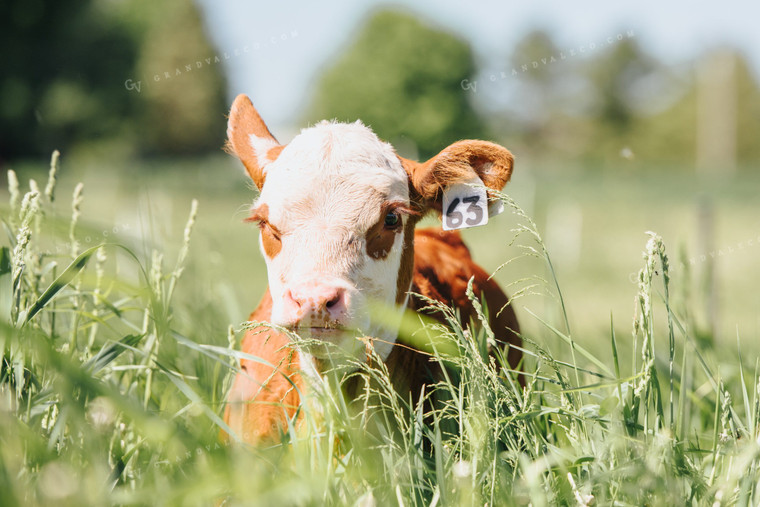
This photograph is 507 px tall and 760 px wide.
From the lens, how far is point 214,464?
1.84 meters

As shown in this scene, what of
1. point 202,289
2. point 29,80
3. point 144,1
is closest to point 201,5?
Answer: point 144,1

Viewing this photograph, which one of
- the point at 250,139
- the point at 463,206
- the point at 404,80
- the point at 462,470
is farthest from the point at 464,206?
the point at 404,80

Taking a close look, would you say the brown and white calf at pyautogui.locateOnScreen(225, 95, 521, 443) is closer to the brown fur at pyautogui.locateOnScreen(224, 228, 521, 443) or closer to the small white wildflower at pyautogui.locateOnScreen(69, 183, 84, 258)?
the brown fur at pyautogui.locateOnScreen(224, 228, 521, 443)

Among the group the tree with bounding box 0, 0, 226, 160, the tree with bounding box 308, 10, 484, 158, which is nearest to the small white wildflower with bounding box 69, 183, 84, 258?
the tree with bounding box 0, 0, 226, 160

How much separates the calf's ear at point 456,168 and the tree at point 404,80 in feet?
146

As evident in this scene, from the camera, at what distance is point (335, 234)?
263 centimetres

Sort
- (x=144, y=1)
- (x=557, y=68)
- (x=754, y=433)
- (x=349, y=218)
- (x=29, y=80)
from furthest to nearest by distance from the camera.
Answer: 1. (x=557, y=68)
2. (x=144, y=1)
3. (x=29, y=80)
4. (x=349, y=218)
5. (x=754, y=433)

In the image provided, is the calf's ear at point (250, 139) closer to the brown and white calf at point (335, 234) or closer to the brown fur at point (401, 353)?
the brown and white calf at point (335, 234)

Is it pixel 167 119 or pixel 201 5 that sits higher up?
pixel 201 5

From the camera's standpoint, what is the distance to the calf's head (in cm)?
249

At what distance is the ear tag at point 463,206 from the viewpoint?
3.08 meters

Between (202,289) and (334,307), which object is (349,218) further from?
(202,289)

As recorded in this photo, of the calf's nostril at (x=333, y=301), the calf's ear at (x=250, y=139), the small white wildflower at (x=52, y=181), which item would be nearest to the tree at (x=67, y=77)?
the calf's ear at (x=250, y=139)

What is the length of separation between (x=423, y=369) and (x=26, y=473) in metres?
1.55
